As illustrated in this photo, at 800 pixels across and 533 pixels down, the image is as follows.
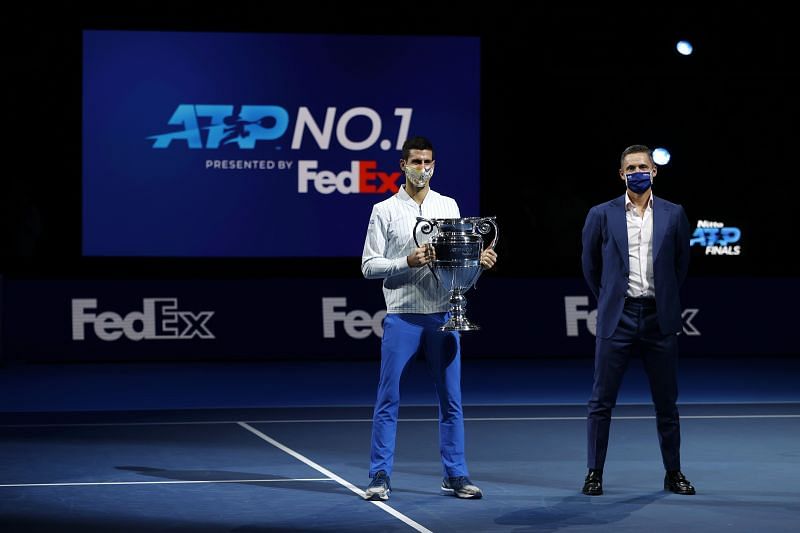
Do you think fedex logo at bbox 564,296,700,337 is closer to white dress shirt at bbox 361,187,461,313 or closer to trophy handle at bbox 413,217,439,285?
white dress shirt at bbox 361,187,461,313

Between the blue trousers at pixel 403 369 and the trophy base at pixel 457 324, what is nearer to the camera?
the trophy base at pixel 457 324

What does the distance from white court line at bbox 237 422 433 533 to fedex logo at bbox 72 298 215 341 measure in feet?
18.7

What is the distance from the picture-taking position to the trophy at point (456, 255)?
8656 mm

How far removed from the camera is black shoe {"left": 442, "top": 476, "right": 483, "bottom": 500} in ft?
29.1

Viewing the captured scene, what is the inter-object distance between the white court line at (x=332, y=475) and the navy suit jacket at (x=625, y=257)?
1.79m

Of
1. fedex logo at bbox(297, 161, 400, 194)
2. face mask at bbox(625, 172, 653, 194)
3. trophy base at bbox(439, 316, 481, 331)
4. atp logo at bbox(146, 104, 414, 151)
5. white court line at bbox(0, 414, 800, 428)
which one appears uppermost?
atp logo at bbox(146, 104, 414, 151)

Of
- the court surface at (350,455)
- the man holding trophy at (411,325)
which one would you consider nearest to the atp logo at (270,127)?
the court surface at (350,455)

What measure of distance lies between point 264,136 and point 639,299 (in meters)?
11.2

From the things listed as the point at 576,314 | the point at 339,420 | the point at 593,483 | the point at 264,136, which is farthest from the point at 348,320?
the point at 593,483

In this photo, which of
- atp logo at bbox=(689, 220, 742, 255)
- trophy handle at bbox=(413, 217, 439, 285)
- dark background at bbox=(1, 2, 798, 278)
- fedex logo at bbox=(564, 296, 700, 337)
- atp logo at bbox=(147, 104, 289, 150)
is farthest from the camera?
atp logo at bbox=(689, 220, 742, 255)

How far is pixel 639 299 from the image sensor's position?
358 inches

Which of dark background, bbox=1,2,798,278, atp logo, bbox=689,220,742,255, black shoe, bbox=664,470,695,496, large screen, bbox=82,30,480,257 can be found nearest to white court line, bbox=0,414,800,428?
black shoe, bbox=664,470,695,496

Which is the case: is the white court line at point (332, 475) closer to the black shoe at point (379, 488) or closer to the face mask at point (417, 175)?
the black shoe at point (379, 488)

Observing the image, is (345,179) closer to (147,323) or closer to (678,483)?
(147,323)
